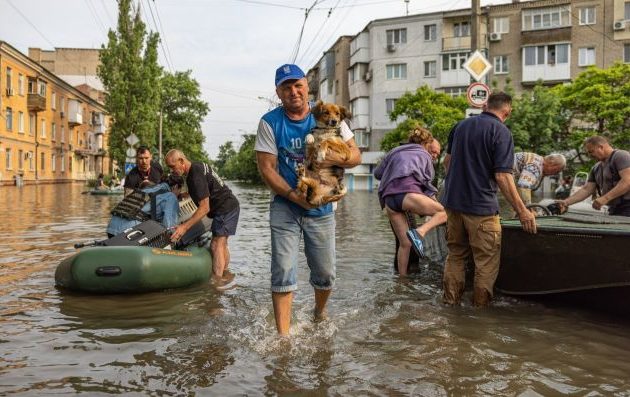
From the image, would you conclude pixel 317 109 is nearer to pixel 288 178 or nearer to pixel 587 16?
pixel 288 178

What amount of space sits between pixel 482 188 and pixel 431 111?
104 ft

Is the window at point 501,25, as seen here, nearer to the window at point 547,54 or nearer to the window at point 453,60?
the window at point 547,54

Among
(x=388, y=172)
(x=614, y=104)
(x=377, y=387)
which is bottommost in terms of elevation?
(x=377, y=387)

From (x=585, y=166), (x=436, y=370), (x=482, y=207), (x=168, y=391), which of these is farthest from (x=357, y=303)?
(x=585, y=166)

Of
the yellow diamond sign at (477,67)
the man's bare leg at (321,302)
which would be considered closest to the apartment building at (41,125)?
the yellow diamond sign at (477,67)

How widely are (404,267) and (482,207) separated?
2.15 meters

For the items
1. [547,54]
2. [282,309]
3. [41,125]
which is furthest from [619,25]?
[41,125]

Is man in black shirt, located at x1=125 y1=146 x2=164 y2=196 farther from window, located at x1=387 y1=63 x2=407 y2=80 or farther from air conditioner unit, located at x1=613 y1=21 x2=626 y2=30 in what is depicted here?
window, located at x1=387 y1=63 x2=407 y2=80

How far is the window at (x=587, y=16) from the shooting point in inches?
1841

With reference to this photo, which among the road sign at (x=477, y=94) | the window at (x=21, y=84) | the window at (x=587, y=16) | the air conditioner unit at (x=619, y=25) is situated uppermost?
the window at (x=587, y=16)

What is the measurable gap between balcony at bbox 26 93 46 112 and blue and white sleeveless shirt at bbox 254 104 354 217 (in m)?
54.3

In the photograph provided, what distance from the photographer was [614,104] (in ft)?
107

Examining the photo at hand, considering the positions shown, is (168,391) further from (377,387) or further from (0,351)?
→ (0,351)

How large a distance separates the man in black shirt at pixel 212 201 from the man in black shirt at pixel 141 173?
1.19m
